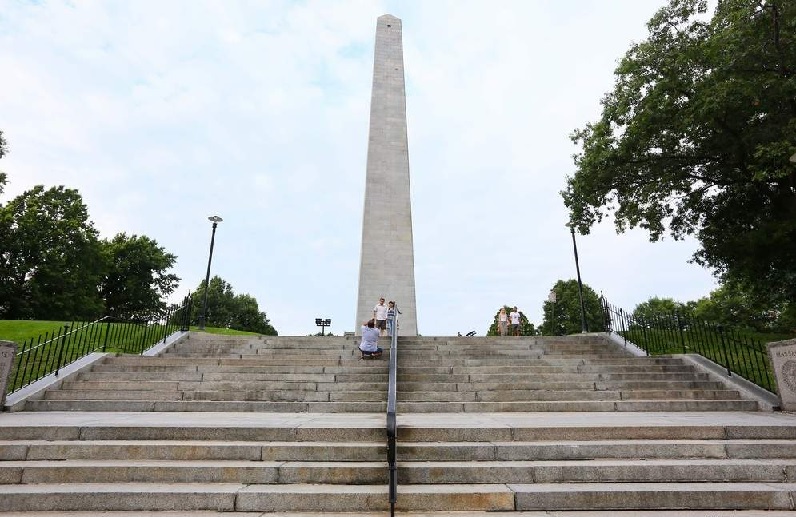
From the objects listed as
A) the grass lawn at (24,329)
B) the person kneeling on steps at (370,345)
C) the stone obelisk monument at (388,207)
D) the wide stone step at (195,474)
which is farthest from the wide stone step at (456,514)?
the stone obelisk monument at (388,207)

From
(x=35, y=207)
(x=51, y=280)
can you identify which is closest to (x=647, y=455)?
(x=51, y=280)

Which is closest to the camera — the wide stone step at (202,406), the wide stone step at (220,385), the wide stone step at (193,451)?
the wide stone step at (193,451)

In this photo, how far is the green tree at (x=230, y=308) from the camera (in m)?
60.2

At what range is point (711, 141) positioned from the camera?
44.3ft

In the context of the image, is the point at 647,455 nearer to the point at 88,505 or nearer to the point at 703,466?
the point at 703,466

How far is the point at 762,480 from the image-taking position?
439 cm

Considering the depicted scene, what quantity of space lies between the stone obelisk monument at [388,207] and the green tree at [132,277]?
29726 millimetres

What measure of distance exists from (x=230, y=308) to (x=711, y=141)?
60.6 metres

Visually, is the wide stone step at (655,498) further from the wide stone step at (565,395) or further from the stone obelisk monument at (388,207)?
the stone obelisk monument at (388,207)

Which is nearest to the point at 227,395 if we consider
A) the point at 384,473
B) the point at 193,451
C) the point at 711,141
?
the point at 193,451

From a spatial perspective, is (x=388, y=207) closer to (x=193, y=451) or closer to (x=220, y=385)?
(x=220, y=385)

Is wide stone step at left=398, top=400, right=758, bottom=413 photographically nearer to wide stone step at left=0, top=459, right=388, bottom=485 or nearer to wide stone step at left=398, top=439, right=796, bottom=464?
wide stone step at left=398, top=439, right=796, bottom=464

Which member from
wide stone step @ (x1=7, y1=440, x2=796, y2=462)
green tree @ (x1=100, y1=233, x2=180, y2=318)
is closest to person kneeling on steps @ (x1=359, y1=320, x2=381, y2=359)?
wide stone step @ (x1=7, y1=440, x2=796, y2=462)

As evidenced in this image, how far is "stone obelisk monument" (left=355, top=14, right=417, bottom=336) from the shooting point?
19.1m
